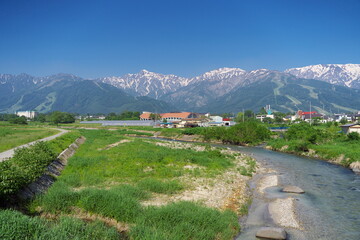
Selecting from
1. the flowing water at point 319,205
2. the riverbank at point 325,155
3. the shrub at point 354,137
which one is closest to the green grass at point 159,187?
the flowing water at point 319,205

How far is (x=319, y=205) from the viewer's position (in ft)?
62.8

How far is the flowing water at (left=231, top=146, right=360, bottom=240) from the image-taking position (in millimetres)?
14409

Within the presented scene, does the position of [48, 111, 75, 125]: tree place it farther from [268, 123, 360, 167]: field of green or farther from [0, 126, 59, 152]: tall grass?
[268, 123, 360, 167]: field of green

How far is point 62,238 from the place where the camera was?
9.43m

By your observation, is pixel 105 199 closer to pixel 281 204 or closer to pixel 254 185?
pixel 281 204

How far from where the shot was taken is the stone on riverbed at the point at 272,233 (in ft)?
43.7

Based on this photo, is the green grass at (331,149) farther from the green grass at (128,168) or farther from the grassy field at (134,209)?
the grassy field at (134,209)

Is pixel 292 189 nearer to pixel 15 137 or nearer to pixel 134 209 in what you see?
pixel 134 209

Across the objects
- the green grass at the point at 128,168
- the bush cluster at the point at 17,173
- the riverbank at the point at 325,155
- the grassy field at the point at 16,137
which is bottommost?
the riverbank at the point at 325,155

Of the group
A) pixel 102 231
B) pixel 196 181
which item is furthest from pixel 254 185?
pixel 102 231

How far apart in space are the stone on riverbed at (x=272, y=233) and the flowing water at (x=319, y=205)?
39 centimetres

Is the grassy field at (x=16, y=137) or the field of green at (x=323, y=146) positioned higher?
the grassy field at (x=16, y=137)

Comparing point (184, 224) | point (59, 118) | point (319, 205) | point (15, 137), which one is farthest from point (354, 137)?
point (59, 118)

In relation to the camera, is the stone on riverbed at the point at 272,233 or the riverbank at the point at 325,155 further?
the riverbank at the point at 325,155
